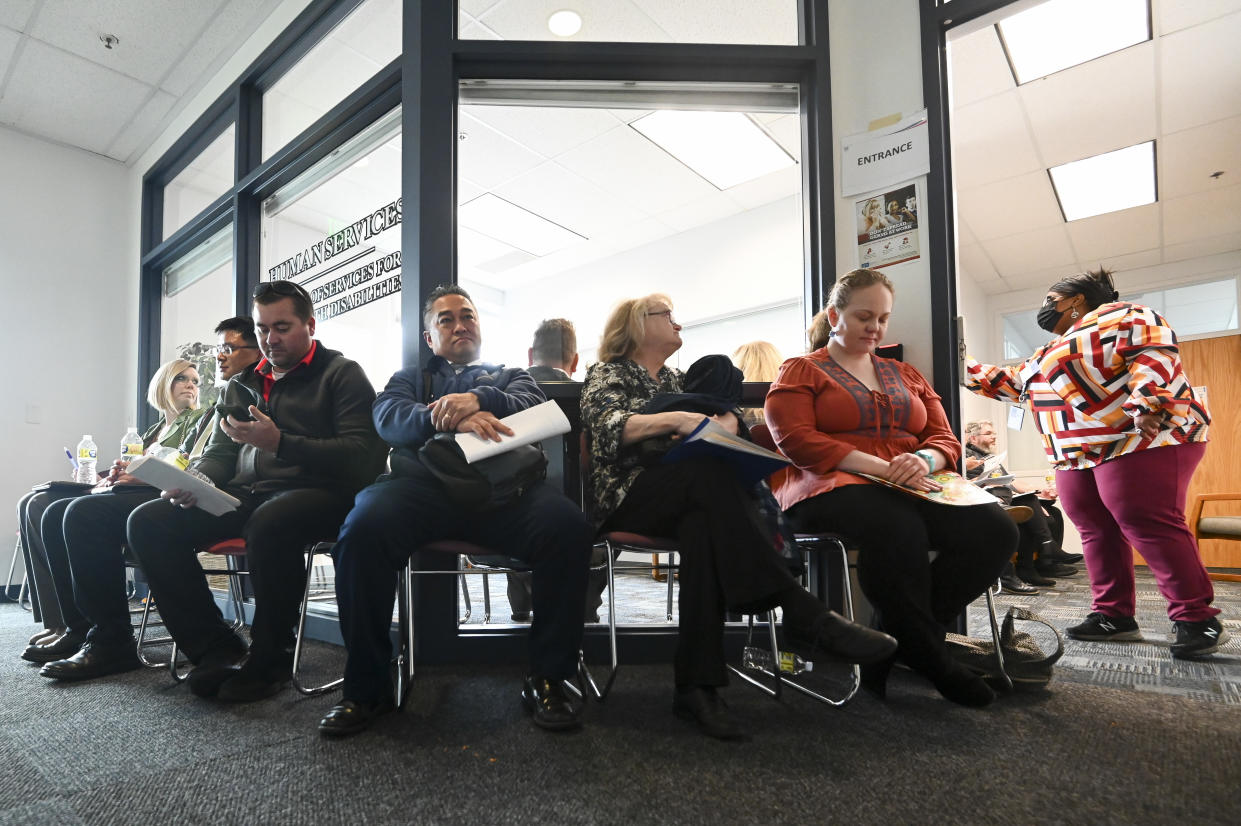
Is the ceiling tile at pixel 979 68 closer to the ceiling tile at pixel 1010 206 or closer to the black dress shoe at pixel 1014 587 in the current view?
the ceiling tile at pixel 1010 206

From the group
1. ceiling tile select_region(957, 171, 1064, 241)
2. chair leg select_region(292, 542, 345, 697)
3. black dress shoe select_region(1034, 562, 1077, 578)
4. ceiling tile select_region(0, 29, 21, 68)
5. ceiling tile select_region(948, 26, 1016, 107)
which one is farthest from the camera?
ceiling tile select_region(957, 171, 1064, 241)

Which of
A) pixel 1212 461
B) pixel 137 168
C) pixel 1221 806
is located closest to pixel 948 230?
pixel 1221 806

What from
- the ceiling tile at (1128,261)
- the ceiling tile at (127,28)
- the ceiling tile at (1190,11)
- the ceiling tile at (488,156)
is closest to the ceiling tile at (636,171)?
the ceiling tile at (488,156)

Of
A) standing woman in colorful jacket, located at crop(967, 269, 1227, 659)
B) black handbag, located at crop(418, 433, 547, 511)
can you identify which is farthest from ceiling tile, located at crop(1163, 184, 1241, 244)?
black handbag, located at crop(418, 433, 547, 511)

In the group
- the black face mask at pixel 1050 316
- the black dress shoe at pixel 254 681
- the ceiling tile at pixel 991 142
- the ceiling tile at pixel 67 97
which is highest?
the ceiling tile at pixel 67 97

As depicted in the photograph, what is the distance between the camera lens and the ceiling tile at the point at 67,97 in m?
4.09

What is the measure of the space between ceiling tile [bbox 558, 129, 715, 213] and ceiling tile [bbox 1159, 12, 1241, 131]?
2.75m

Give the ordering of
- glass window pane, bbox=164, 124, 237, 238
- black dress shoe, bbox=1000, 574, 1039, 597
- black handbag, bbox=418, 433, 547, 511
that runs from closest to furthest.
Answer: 1. black handbag, bbox=418, 433, 547, 511
2. glass window pane, bbox=164, 124, 237, 238
3. black dress shoe, bbox=1000, 574, 1039, 597

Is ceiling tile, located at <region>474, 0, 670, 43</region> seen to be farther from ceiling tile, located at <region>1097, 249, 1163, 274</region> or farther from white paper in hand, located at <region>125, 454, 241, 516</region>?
ceiling tile, located at <region>1097, 249, 1163, 274</region>

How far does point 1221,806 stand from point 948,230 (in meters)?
1.73

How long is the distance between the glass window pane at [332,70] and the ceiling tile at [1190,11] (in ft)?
12.6

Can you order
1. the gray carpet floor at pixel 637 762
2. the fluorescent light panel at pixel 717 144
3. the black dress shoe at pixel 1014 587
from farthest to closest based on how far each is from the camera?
the black dress shoe at pixel 1014 587
the fluorescent light panel at pixel 717 144
the gray carpet floor at pixel 637 762

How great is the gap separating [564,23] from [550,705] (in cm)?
240

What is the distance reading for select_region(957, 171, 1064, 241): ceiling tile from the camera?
557 centimetres
